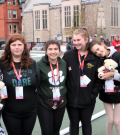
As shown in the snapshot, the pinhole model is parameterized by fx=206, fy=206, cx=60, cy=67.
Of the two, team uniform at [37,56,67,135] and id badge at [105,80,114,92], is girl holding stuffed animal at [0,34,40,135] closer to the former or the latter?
team uniform at [37,56,67,135]

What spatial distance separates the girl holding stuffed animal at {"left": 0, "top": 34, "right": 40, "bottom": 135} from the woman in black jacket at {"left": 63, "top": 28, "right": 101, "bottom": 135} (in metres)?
0.57

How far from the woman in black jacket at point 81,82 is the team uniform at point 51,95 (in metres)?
0.16

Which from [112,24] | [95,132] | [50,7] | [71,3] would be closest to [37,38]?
[50,7]

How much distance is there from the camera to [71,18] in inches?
1468

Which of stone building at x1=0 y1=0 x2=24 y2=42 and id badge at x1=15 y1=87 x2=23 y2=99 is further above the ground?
stone building at x1=0 y1=0 x2=24 y2=42

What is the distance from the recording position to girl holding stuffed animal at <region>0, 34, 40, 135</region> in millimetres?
2639

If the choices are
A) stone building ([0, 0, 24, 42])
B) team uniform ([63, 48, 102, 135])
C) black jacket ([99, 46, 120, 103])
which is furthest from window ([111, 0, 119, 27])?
team uniform ([63, 48, 102, 135])

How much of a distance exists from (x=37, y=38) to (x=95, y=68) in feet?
130

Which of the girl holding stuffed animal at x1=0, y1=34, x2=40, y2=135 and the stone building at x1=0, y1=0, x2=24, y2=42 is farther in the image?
the stone building at x1=0, y1=0, x2=24, y2=42

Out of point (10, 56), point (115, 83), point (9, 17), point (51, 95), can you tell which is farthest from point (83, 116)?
point (9, 17)

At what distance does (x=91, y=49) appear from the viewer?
321cm

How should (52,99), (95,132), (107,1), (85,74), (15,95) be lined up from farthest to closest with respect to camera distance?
(107,1)
(95,132)
(85,74)
(52,99)
(15,95)

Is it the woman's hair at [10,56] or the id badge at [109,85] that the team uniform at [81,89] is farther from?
the woman's hair at [10,56]

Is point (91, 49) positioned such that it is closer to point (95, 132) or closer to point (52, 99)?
point (52, 99)
